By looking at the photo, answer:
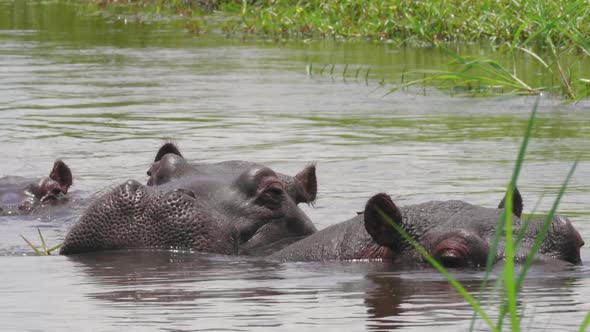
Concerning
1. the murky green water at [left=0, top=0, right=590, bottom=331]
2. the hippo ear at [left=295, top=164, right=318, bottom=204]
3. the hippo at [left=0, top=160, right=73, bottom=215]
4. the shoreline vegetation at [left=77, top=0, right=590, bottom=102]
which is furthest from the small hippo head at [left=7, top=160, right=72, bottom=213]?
the shoreline vegetation at [left=77, top=0, right=590, bottom=102]

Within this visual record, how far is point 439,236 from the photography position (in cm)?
432

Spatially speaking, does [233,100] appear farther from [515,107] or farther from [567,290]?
[567,290]

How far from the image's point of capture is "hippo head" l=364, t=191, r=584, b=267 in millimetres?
4254

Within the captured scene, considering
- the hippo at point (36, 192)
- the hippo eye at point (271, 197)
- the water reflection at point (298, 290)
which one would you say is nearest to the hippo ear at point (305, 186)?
the hippo eye at point (271, 197)

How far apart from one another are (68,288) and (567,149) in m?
4.94

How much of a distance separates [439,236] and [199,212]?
0.94 m

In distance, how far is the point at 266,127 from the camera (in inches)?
392

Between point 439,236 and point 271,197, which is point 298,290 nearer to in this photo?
point 439,236

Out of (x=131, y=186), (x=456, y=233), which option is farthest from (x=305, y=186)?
(x=456, y=233)

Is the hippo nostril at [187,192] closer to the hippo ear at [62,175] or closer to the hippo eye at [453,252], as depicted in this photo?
the hippo eye at [453,252]

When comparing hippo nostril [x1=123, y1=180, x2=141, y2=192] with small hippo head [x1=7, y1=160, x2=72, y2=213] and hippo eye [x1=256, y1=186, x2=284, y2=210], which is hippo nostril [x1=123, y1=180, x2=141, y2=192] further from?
small hippo head [x1=7, y1=160, x2=72, y2=213]

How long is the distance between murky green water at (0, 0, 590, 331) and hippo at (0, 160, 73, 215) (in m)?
0.14

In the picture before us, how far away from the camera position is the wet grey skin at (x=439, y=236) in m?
4.26

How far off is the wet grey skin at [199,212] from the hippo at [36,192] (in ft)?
4.85
